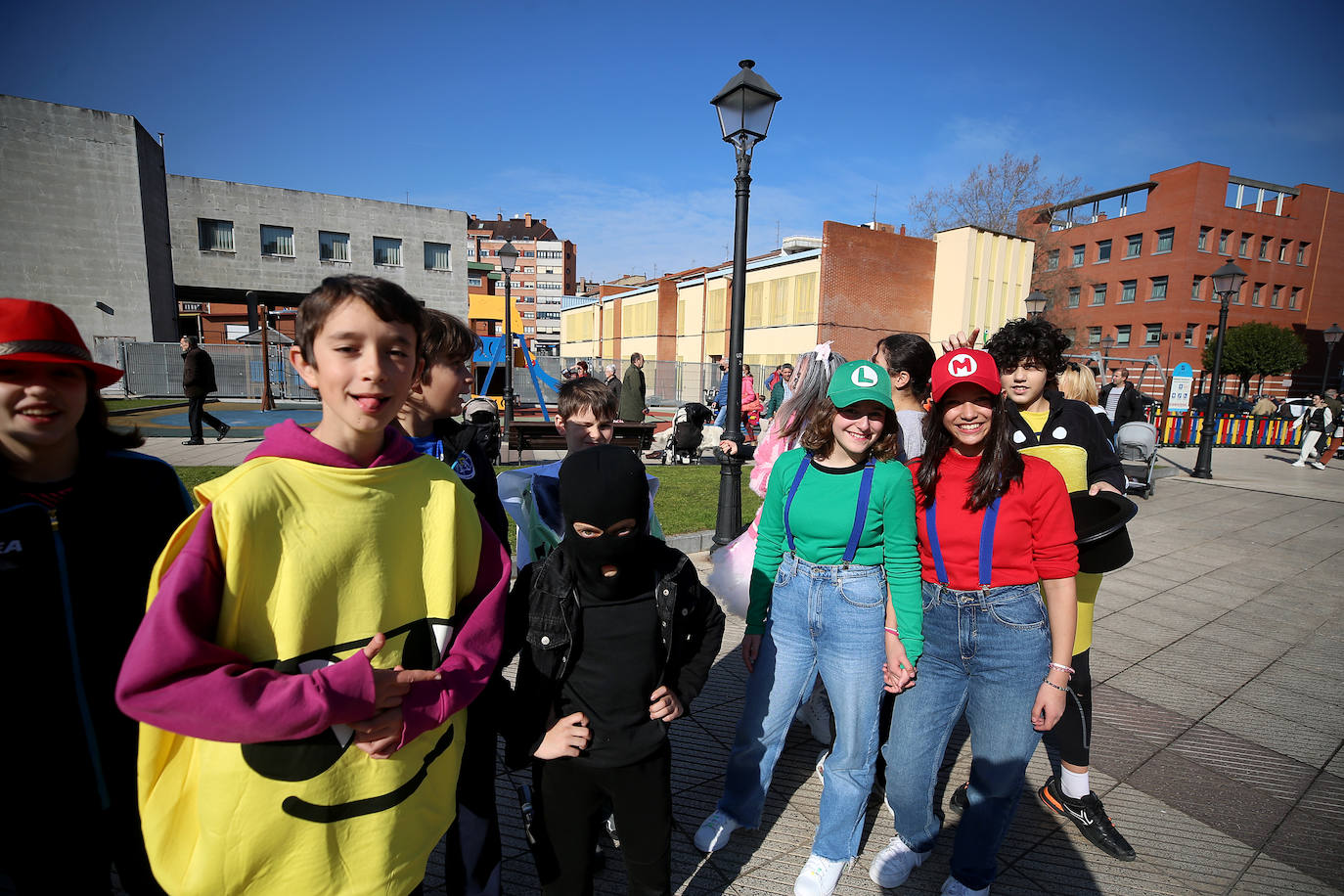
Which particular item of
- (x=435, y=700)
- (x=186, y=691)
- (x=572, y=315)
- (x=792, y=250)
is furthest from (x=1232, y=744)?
(x=572, y=315)

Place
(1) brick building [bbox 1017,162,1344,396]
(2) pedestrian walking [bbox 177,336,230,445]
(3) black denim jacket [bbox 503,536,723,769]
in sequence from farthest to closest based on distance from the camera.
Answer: (1) brick building [bbox 1017,162,1344,396], (2) pedestrian walking [bbox 177,336,230,445], (3) black denim jacket [bbox 503,536,723,769]

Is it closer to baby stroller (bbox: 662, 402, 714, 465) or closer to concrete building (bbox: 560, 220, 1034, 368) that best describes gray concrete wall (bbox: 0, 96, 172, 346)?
baby stroller (bbox: 662, 402, 714, 465)

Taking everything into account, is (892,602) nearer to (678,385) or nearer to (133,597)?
(133,597)

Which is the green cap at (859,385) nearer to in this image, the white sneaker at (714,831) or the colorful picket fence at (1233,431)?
the white sneaker at (714,831)

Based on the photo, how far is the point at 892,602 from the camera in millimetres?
2430

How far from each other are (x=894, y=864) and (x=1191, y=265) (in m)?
55.0

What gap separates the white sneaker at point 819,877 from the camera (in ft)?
8.04

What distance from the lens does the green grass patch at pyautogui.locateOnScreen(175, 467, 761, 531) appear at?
24.4ft

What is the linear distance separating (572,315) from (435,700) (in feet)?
210

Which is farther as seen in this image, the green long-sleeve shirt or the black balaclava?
the green long-sleeve shirt

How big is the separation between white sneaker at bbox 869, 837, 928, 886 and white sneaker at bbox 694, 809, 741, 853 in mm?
582

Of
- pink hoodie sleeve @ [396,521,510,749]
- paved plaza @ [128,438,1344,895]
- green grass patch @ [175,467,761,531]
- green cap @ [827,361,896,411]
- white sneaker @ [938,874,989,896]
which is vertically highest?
green cap @ [827,361,896,411]

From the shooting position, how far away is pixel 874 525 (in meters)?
2.45

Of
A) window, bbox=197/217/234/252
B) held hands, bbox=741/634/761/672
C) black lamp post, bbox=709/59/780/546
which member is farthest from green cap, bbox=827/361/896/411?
window, bbox=197/217/234/252
